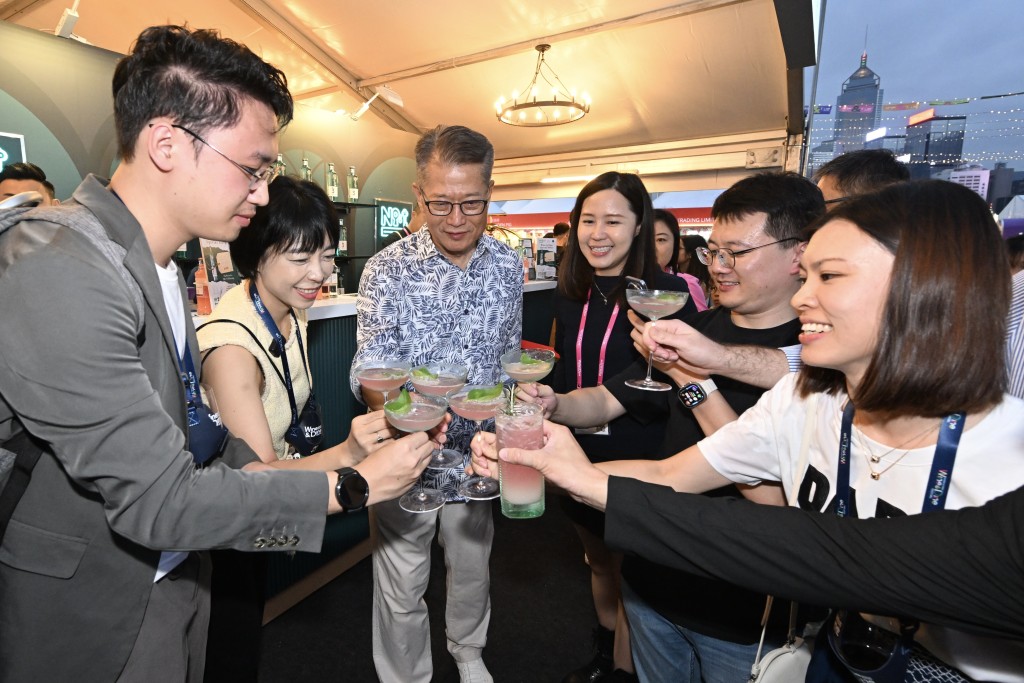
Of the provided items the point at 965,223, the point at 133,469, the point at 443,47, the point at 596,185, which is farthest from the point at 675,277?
the point at 443,47

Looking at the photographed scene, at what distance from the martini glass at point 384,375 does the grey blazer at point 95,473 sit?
60 centimetres

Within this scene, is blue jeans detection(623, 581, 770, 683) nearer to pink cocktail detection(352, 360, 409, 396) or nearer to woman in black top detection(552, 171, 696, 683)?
woman in black top detection(552, 171, 696, 683)

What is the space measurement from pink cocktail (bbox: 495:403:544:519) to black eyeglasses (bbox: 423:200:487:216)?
38.7 inches

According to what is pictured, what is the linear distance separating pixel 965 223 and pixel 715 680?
1273 millimetres

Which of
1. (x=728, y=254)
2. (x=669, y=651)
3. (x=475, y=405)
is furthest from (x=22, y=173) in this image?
(x=669, y=651)

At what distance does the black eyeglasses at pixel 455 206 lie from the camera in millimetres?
2027

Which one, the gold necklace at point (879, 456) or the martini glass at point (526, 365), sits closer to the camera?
the gold necklace at point (879, 456)

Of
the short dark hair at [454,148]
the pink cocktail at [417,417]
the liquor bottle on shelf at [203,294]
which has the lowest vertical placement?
the pink cocktail at [417,417]

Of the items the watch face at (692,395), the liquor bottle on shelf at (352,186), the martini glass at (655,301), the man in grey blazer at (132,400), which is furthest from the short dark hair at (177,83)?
the liquor bottle on shelf at (352,186)

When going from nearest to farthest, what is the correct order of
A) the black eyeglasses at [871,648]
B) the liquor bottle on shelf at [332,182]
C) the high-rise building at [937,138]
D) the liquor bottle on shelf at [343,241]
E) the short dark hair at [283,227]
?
the black eyeglasses at [871,648], the short dark hair at [283,227], the liquor bottle on shelf at [343,241], the high-rise building at [937,138], the liquor bottle on shelf at [332,182]

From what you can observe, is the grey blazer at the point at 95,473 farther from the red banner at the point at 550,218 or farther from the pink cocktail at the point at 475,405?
the red banner at the point at 550,218

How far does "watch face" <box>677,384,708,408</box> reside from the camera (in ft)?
5.12

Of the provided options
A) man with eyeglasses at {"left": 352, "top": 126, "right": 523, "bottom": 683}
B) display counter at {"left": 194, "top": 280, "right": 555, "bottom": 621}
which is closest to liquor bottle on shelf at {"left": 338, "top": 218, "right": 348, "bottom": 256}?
display counter at {"left": 194, "top": 280, "right": 555, "bottom": 621}

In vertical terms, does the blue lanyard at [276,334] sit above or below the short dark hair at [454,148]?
below
